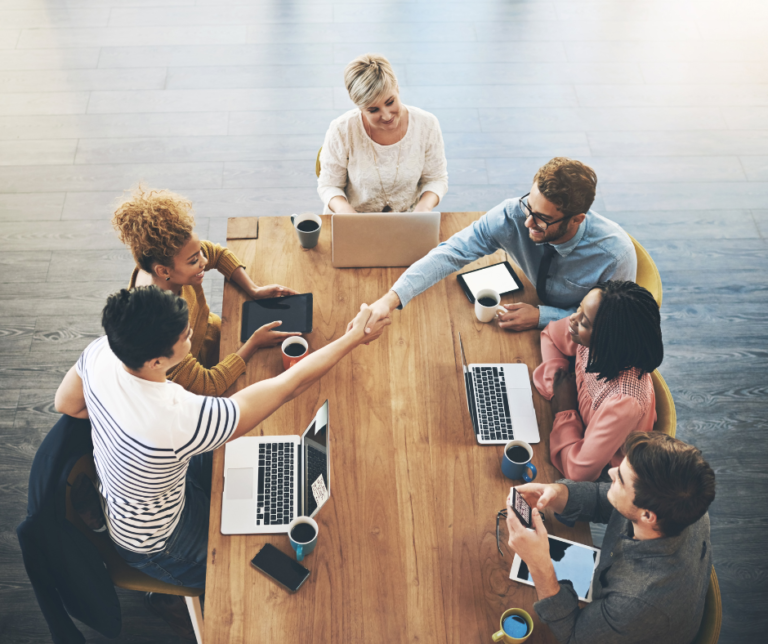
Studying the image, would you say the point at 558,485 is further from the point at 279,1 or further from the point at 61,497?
the point at 279,1

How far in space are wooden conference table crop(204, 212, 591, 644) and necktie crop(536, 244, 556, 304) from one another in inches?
1.7

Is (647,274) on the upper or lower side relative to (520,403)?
upper

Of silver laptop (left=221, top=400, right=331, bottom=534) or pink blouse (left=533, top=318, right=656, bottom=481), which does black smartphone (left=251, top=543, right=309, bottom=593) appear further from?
pink blouse (left=533, top=318, right=656, bottom=481)

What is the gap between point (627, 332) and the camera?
188 cm

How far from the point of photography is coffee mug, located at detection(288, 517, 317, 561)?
5.67 feet

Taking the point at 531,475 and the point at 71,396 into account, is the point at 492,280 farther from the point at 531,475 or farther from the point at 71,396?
the point at 71,396

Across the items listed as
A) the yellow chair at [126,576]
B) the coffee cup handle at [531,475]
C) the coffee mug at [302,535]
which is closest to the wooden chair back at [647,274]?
the coffee cup handle at [531,475]

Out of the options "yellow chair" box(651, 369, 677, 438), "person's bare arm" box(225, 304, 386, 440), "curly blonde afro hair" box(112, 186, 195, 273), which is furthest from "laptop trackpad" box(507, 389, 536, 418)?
"curly blonde afro hair" box(112, 186, 195, 273)

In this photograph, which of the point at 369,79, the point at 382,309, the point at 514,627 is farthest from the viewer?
the point at 369,79

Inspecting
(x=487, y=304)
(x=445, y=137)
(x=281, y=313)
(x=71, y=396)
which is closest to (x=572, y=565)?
(x=487, y=304)

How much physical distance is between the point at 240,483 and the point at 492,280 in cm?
117

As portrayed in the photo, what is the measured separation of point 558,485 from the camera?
1.85 meters

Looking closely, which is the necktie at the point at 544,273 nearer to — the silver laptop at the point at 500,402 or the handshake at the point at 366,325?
the silver laptop at the point at 500,402

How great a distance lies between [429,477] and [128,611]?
133cm
